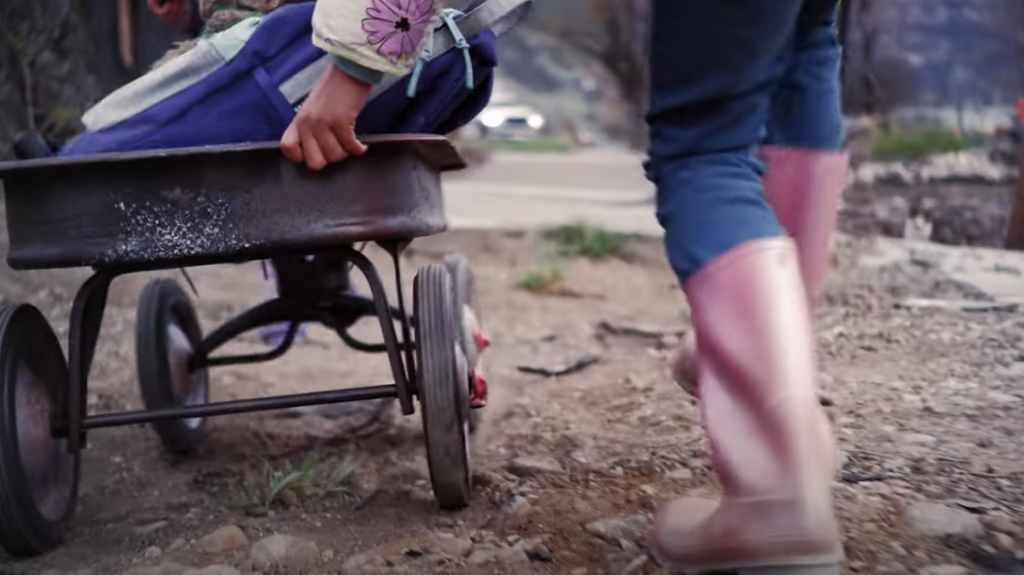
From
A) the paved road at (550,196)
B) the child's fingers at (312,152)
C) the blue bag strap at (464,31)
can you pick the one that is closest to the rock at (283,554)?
the child's fingers at (312,152)

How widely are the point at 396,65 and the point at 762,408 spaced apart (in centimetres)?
66

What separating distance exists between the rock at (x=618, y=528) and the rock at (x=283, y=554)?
0.41 metres

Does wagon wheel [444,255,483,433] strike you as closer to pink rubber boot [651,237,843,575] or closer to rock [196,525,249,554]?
rock [196,525,249,554]

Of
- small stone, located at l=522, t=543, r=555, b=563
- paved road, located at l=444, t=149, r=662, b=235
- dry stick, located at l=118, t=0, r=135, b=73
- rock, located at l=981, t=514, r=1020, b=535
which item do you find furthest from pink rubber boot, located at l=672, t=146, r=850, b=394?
dry stick, located at l=118, t=0, r=135, b=73

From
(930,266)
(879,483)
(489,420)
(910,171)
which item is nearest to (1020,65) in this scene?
(910,171)

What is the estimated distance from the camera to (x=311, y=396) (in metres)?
1.75

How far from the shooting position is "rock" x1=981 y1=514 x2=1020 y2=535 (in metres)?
1.37

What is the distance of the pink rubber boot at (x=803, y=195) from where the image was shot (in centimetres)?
150

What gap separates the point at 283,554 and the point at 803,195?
36.0 inches

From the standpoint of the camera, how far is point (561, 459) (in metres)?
1.96

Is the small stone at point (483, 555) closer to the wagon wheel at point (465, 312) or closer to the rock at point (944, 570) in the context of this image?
the wagon wheel at point (465, 312)

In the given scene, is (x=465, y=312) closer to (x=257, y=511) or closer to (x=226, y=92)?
(x=257, y=511)

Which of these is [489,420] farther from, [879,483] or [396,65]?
→ [396,65]

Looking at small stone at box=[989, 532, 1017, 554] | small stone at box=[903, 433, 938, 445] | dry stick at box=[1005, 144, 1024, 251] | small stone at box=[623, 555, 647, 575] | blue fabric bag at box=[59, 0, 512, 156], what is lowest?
dry stick at box=[1005, 144, 1024, 251]
